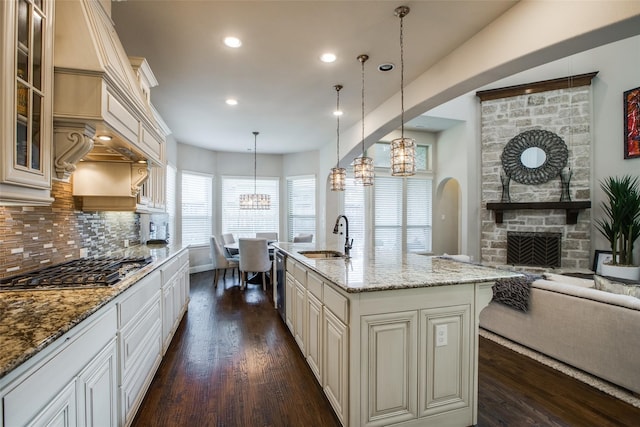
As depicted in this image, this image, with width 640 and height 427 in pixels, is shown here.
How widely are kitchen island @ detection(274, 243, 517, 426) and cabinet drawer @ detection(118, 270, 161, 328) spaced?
1.22 meters

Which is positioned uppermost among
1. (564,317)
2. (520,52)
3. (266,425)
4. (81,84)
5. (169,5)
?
(169,5)

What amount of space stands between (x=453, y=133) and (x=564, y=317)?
5.31m

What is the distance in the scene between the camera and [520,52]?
2.22m

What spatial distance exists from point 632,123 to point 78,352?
7.38 meters

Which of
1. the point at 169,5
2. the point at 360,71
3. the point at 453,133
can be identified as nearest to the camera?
the point at 169,5

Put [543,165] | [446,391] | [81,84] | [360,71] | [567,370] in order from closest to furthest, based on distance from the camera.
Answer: [81,84], [446,391], [567,370], [360,71], [543,165]

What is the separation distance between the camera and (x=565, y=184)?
5.45m

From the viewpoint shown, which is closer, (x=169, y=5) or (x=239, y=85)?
(x=169, y=5)

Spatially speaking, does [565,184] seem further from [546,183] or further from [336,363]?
[336,363]

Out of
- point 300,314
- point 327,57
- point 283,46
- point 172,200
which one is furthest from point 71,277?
point 172,200

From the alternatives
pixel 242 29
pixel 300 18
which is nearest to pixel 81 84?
pixel 242 29

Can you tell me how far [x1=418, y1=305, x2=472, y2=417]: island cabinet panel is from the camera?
185 centimetres

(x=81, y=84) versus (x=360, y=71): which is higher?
(x=360, y=71)

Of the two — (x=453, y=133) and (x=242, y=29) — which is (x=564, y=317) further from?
(x=453, y=133)
